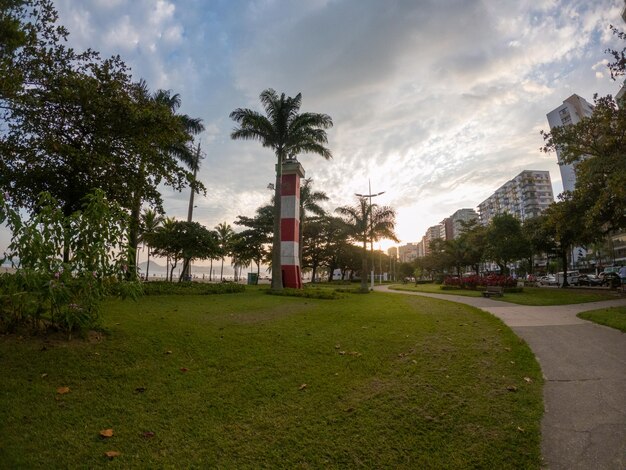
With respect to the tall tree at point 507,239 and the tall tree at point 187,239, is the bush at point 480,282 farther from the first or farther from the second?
the tall tree at point 187,239

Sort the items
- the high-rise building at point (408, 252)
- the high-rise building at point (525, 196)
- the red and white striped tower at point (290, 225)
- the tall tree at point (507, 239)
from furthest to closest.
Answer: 1. the high-rise building at point (408, 252)
2. the high-rise building at point (525, 196)
3. the tall tree at point (507, 239)
4. the red and white striped tower at point (290, 225)

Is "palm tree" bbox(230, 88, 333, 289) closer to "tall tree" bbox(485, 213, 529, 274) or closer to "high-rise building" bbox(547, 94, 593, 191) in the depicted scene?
"tall tree" bbox(485, 213, 529, 274)

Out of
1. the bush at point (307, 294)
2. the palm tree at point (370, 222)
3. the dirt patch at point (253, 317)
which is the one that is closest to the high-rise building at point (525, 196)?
the palm tree at point (370, 222)

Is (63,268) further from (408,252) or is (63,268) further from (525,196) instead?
(408,252)

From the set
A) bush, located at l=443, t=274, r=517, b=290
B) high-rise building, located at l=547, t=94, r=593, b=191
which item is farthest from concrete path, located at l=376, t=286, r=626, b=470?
high-rise building, located at l=547, t=94, r=593, b=191

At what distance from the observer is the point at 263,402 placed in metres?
3.79

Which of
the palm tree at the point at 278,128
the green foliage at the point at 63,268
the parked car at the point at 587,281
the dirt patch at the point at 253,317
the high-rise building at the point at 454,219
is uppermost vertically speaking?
the high-rise building at the point at 454,219

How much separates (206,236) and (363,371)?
60.4ft

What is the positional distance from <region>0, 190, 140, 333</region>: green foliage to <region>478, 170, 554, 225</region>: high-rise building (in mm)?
112621

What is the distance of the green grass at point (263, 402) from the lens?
2.85 m

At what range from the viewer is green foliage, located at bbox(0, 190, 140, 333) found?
4543 millimetres

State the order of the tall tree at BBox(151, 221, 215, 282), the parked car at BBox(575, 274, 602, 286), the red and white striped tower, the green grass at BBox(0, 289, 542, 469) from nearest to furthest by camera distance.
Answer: the green grass at BBox(0, 289, 542, 469) < the tall tree at BBox(151, 221, 215, 282) < the red and white striped tower < the parked car at BBox(575, 274, 602, 286)

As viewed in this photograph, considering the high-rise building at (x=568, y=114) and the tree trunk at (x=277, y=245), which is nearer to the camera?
the tree trunk at (x=277, y=245)

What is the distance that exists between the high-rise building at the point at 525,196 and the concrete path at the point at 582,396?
10699 cm
